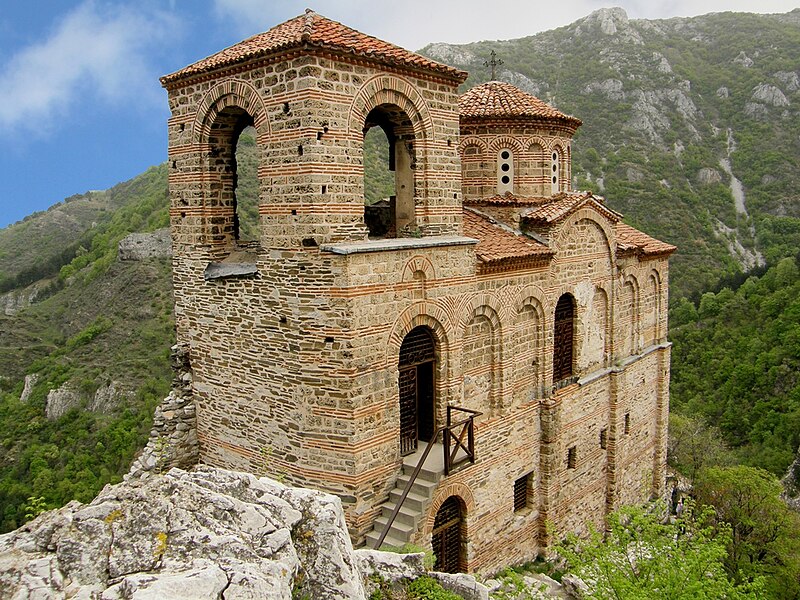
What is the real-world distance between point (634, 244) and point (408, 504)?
404 inches

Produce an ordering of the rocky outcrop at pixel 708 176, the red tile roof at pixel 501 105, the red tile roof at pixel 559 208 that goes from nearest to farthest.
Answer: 1. the red tile roof at pixel 559 208
2. the red tile roof at pixel 501 105
3. the rocky outcrop at pixel 708 176

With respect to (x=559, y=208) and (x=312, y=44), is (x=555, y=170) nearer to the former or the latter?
(x=559, y=208)

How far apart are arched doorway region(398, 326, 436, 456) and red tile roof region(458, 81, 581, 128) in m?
6.64

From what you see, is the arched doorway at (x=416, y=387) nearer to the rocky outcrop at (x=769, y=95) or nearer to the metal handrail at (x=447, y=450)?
the metal handrail at (x=447, y=450)

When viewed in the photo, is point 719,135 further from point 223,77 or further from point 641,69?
point 223,77

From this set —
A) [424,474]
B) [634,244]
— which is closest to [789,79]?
[634,244]

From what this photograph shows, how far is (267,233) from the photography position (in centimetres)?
1072

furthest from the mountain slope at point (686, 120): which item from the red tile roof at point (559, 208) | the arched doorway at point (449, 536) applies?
the arched doorway at point (449, 536)

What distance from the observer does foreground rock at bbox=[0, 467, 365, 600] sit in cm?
518

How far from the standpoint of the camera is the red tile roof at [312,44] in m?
9.84

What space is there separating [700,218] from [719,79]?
2806 cm

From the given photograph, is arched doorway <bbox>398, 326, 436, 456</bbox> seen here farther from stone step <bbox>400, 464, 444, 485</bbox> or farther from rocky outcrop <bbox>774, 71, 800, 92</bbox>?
rocky outcrop <bbox>774, 71, 800, 92</bbox>

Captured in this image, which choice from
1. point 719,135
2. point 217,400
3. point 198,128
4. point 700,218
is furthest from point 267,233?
point 719,135

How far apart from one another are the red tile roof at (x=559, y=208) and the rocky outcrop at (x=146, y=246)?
3047 centimetres
